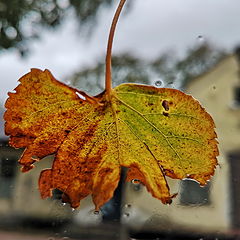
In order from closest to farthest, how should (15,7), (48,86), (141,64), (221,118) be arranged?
(48,86), (15,7), (141,64), (221,118)

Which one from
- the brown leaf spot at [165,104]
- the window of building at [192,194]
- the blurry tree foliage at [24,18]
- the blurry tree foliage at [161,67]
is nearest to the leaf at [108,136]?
the brown leaf spot at [165,104]

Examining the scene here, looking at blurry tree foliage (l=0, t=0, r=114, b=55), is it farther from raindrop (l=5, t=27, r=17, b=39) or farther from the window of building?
the window of building

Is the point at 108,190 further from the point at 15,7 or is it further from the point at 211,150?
the point at 15,7

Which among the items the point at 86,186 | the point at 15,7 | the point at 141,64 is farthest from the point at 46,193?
the point at 141,64

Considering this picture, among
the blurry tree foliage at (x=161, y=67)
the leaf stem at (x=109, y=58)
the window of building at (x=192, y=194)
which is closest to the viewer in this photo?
the leaf stem at (x=109, y=58)

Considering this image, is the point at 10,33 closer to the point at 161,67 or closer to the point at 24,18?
the point at 24,18

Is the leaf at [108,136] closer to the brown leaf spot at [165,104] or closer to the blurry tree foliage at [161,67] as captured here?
the brown leaf spot at [165,104]

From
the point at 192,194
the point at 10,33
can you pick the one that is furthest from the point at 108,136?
the point at 10,33
